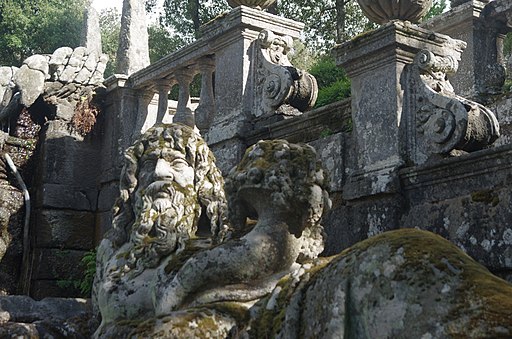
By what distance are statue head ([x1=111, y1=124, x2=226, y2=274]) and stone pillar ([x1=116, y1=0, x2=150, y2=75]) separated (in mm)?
6016

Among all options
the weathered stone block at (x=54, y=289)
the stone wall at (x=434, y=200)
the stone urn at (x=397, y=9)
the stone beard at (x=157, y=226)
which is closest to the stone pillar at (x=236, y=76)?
the stone wall at (x=434, y=200)

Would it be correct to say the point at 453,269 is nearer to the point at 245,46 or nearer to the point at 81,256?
the point at 245,46

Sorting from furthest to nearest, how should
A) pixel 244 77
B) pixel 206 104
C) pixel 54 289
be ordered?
1. pixel 54 289
2. pixel 206 104
3. pixel 244 77

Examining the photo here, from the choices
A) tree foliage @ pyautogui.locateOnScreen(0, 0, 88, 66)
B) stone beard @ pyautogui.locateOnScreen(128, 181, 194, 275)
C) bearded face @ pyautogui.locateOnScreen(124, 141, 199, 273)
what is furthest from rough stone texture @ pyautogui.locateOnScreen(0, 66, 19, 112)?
tree foliage @ pyautogui.locateOnScreen(0, 0, 88, 66)

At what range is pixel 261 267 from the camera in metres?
3.67

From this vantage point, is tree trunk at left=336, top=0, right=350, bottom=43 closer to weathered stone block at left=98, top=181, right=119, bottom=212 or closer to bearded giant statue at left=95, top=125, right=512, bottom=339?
weathered stone block at left=98, top=181, right=119, bottom=212

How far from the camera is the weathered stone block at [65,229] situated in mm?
8945

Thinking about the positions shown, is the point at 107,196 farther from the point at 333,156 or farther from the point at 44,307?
the point at 333,156

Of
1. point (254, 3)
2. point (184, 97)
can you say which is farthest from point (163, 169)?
Answer: point (184, 97)

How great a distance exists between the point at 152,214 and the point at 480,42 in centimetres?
478

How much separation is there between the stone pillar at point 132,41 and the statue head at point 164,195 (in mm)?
6016

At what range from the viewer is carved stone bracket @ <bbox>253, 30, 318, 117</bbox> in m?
6.71

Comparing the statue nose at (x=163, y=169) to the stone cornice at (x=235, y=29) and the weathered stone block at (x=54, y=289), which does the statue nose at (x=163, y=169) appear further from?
the weathered stone block at (x=54, y=289)

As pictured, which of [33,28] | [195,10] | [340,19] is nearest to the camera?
[340,19]
